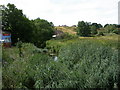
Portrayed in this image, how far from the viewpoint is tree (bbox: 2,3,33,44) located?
83.3ft

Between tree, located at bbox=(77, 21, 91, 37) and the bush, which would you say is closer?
the bush

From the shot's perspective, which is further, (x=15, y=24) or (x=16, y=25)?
(x=15, y=24)

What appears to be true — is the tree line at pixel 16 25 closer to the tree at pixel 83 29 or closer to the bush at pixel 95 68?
the bush at pixel 95 68

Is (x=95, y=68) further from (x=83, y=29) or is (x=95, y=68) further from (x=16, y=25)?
(x=83, y=29)

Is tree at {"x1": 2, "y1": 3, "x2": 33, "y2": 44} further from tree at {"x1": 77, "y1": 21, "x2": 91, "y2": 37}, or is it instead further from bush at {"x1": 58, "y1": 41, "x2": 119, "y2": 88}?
tree at {"x1": 77, "y1": 21, "x2": 91, "y2": 37}

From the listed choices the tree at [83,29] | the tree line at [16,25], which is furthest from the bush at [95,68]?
the tree at [83,29]

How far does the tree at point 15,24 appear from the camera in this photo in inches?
1000

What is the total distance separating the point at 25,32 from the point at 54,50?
5.64 meters

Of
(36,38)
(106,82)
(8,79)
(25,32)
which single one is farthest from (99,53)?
(36,38)

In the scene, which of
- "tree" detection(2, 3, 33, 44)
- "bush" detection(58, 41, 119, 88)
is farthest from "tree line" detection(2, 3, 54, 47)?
"bush" detection(58, 41, 119, 88)

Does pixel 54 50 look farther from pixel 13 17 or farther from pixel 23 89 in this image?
pixel 23 89

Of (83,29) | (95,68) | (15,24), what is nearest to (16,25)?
(15,24)

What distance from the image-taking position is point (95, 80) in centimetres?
522

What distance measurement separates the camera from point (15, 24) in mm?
25438
